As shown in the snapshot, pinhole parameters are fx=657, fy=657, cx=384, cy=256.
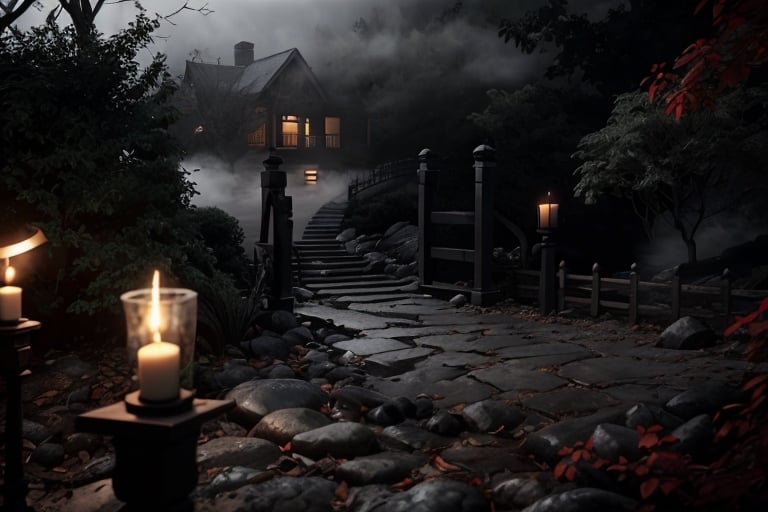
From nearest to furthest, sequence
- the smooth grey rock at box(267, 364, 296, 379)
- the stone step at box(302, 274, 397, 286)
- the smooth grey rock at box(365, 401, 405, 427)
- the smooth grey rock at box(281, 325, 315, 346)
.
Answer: the smooth grey rock at box(365, 401, 405, 427) → the smooth grey rock at box(267, 364, 296, 379) → the smooth grey rock at box(281, 325, 315, 346) → the stone step at box(302, 274, 397, 286)

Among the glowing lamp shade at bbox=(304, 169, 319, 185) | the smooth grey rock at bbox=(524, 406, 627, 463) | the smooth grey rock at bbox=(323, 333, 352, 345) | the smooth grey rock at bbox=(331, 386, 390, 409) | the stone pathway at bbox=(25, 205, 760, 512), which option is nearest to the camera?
the stone pathway at bbox=(25, 205, 760, 512)

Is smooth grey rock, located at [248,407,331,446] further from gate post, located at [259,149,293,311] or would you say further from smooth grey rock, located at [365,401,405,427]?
gate post, located at [259,149,293,311]

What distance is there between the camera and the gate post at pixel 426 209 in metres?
13.3

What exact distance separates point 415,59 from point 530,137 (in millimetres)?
11849

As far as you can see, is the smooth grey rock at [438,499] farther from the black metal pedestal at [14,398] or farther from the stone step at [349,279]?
the stone step at [349,279]

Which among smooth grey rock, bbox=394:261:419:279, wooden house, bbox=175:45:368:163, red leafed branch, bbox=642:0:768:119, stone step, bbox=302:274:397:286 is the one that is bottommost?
stone step, bbox=302:274:397:286

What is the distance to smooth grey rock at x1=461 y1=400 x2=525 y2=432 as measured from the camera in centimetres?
536

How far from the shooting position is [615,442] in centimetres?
439

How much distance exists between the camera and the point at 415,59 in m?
33.2

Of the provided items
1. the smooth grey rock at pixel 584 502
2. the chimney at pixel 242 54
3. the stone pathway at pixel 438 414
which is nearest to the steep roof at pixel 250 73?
the chimney at pixel 242 54

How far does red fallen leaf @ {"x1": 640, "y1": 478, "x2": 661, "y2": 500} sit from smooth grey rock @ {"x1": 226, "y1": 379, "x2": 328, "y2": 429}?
2.95 m

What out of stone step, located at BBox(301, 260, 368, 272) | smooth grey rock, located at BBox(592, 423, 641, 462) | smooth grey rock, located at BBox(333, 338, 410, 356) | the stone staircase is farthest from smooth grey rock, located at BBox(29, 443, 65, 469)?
stone step, located at BBox(301, 260, 368, 272)

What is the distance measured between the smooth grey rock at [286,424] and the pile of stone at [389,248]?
1110 cm

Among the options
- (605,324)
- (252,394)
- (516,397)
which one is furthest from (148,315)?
(605,324)
